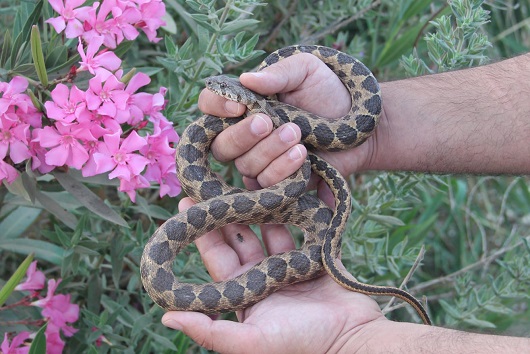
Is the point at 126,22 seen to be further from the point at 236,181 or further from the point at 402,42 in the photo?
the point at 402,42

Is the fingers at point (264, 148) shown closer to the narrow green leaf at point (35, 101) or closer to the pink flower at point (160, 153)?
the pink flower at point (160, 153)

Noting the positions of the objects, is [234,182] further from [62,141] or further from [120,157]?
[62,141]

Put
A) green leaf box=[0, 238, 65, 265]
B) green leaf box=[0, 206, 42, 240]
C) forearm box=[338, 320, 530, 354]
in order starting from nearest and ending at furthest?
1. forearm box=[338, 320, 530, 354]
2. green leaf box=[0, 238, 65, 265]
3. green leaf box=[0, 206, 42, 240]

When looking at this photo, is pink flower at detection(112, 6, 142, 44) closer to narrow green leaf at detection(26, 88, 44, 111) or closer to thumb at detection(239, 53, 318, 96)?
narrow green leaf at detection(26, 88, 44, 111)

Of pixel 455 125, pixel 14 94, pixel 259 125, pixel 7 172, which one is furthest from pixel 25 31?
pixel 455 125

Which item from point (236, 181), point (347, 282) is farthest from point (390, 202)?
point (236, 181)

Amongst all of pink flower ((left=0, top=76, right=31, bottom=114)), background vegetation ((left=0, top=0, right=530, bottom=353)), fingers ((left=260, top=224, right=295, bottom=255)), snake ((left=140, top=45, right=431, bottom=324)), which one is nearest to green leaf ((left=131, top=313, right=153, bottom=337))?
background vegetation ((left=0, top=0, right=530, bottom=353))

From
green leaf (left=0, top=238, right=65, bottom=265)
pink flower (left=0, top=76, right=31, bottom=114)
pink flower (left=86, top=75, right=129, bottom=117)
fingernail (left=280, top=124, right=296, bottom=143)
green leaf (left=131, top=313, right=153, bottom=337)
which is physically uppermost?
pink flower (left=86, top=75, right=129, bottom=117)

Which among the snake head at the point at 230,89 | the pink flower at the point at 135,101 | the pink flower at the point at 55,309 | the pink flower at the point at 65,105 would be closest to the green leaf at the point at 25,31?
the pink flower at the point at 65,105
